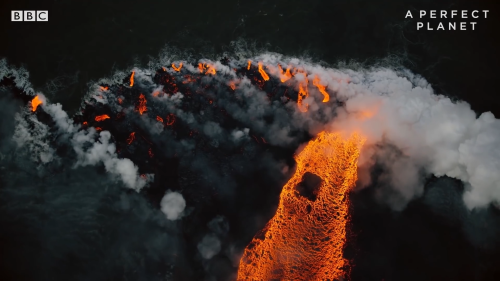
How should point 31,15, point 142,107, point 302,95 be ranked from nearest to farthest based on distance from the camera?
1. point 142,107
2. point 302,95
3. point 31,15

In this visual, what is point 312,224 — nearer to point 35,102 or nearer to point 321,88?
point 321,88

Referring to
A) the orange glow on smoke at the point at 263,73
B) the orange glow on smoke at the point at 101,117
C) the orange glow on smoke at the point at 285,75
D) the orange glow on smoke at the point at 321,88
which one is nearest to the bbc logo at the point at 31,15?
the orange glow on smoke at the point at 101,117

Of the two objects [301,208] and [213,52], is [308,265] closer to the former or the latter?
[301,208]

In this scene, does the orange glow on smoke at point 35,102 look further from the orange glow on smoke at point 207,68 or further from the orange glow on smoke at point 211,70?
the orange glow on smoke at point 211,70

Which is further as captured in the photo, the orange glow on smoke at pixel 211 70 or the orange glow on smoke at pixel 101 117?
the orange glow on smoke at pixel 211 70

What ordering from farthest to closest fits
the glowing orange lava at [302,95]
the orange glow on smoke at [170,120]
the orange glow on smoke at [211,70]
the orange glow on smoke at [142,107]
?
1. the orange glow on smoke at [211,70]
2. the glowing orange lava at [302,95]
3. the orange glow on smoke at [142,107]
4. the orange glow on smoke at [170,120]

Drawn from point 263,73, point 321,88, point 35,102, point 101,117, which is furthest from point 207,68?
point 35,102
